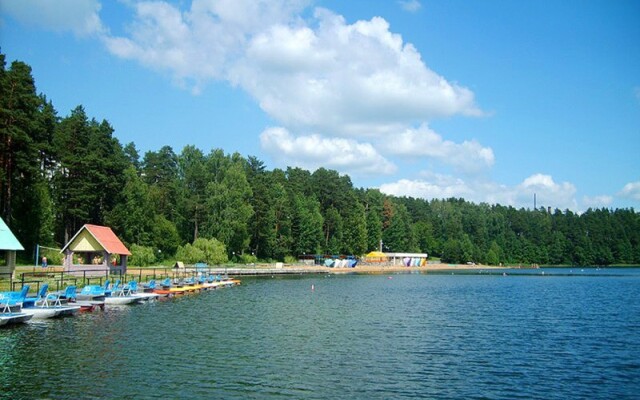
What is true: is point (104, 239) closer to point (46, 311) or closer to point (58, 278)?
point (58, 278)

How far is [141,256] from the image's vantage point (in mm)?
75625

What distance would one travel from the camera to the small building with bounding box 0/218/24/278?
129 feet

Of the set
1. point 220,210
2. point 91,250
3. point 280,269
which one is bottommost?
point 280,269

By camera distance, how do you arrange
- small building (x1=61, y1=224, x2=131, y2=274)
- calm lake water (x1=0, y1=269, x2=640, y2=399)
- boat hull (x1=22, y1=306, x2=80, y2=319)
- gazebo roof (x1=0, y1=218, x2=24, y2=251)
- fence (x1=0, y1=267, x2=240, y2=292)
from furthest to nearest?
1. small building (x1=61, y1=224, x2=131, y2=274)
2. gazebo roof (x1=0, y1=218, x2=24, y2=251)
3. fence (x1=0, y1=267, x2=240, y2=292)
4. boat hull (x1=22, y1=306, x2=80, y2=319)
5. calm lake water (x1=0, y1=269, x2=640, y2=399)

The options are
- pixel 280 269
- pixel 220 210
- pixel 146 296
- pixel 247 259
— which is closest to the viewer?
pixel 146 296

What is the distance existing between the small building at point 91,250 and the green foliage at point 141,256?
19.2m

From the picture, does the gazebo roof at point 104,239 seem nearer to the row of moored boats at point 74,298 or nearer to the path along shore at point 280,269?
the path along shore at point 280,269

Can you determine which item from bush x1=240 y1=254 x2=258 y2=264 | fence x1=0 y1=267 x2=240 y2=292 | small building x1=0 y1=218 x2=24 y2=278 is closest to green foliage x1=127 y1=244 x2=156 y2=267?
fence x1=0 y1=267 x2=240 y2=292

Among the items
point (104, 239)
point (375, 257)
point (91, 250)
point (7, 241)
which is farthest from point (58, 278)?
point (375, 257)

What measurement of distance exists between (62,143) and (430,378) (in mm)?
66760

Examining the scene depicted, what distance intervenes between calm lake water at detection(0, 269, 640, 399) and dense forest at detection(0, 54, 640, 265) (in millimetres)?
31757

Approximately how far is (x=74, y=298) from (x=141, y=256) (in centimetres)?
4114

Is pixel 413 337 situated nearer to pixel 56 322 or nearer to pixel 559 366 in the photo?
pixel 559 366

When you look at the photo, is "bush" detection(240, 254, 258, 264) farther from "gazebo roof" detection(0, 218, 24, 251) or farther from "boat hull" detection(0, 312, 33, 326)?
"boat hull" detection(0, 312, 33, 326)
